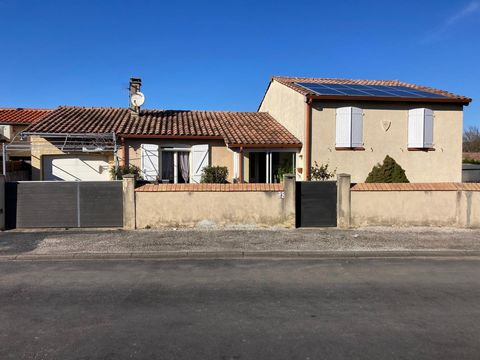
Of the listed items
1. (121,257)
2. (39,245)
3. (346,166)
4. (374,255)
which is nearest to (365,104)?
(346,166)

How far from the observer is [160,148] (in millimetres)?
16125

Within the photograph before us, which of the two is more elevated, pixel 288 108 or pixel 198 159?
pixel 288 108

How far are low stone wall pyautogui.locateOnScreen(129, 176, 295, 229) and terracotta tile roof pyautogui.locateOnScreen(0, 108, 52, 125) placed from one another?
13.9 meters

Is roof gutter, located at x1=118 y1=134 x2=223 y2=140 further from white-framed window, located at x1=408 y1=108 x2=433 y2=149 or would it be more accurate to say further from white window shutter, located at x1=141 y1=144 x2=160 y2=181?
white-framed window, located at x1=408 y1=108 x2=433 y2=149

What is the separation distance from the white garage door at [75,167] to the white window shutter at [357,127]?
1023cm

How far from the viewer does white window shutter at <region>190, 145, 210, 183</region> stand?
16172 millimetres

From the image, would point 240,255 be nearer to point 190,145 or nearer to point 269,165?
point 269,165

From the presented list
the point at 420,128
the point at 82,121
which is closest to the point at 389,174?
the point at 420,128

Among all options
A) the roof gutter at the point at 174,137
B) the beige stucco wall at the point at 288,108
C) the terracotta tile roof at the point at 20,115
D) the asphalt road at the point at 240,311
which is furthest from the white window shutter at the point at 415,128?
the terracotta tile roof at the point at 20,115

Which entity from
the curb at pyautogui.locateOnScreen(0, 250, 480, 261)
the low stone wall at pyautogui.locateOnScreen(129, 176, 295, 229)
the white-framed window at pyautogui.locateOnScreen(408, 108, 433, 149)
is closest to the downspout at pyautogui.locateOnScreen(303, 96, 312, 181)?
the white-framed window at pyautogui.locateOnScreen(408, 108, 433, 149)

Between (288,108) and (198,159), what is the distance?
443 centimetres

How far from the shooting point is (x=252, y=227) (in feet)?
35.9

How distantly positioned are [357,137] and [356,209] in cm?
491

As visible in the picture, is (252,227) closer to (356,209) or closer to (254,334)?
(356,209)
